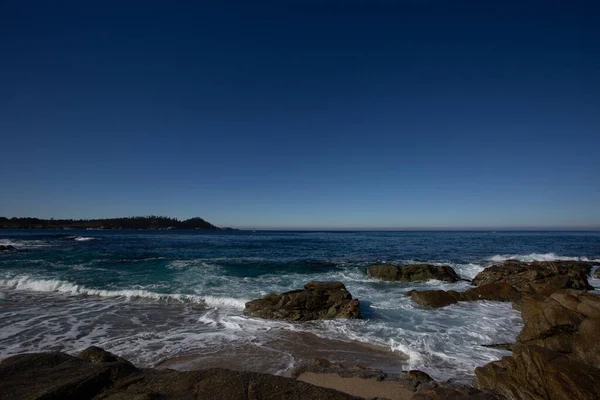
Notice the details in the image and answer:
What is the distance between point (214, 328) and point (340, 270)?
14252 millimetres

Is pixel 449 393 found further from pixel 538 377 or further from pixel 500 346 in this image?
pixel 500 346

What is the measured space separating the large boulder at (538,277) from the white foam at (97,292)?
47.6 feet

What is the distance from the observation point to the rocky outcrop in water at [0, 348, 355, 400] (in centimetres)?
423

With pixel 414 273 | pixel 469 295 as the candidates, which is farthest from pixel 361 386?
pixel 414 273

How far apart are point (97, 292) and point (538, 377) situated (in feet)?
61.6

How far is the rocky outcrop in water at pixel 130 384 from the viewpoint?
4.23 meters

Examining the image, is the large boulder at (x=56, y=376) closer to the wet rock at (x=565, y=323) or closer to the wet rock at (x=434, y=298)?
the wet rock at (x=565, y=323)

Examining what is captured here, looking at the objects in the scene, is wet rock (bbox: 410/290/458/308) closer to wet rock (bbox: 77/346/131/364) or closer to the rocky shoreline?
the rocky shoreline

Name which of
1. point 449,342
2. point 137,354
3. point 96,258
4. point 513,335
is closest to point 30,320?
point 137,354

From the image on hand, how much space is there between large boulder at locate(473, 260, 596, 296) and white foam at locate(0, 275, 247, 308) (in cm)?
1450

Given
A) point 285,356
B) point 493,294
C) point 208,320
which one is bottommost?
point 208,320

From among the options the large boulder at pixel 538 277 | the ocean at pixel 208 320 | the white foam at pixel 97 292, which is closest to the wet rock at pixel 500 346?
the ocean at pixel 208 320

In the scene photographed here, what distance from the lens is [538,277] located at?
54.7ft

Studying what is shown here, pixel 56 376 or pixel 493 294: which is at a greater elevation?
pixel 56 376
